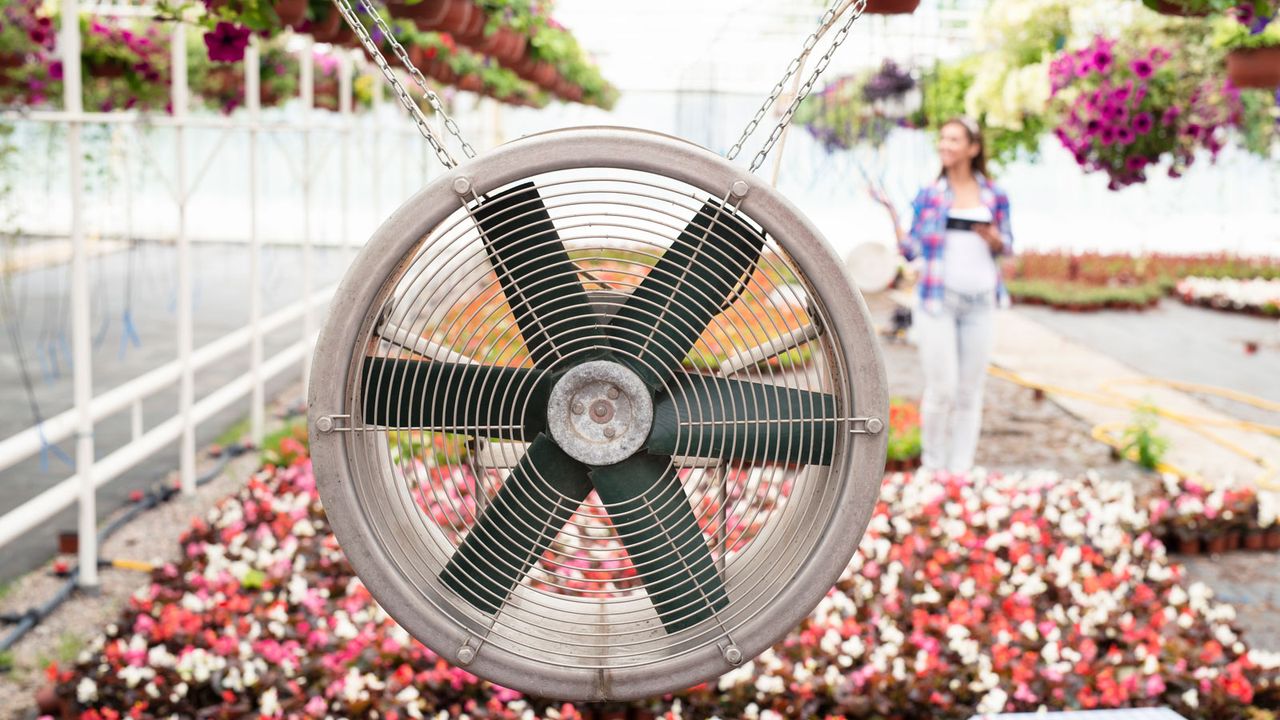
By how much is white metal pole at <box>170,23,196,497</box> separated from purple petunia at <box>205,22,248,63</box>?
184cm

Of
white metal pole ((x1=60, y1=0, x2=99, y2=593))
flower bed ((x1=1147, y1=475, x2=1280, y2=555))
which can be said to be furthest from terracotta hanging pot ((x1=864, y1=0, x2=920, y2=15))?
flower bed ((x1=1147, y1=475, x2=1280, y2=555))

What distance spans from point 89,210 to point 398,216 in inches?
561

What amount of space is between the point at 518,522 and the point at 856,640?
1.92m

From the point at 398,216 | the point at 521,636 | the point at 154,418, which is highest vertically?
the point at 398,216

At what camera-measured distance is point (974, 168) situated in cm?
492

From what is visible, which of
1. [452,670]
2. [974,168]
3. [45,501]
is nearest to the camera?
[452,670]

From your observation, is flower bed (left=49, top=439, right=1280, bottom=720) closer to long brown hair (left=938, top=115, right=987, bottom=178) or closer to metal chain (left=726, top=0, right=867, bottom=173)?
long brown hair (left=938, top=115, right=987, bottom=178)

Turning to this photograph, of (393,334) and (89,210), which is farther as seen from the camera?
(89,210)

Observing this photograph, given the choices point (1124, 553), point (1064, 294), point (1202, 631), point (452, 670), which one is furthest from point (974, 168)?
point (1064, 294)

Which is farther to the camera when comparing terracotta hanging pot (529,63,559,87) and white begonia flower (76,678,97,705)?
terracotta hanging pot (529,63,559,87)

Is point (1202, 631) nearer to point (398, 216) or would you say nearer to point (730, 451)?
point (730, 451)

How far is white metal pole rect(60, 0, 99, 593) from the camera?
391 centimetres

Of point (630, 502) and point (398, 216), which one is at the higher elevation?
point (398, 216)

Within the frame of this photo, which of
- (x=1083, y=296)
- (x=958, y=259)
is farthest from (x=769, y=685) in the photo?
(x=1083, y=296)
